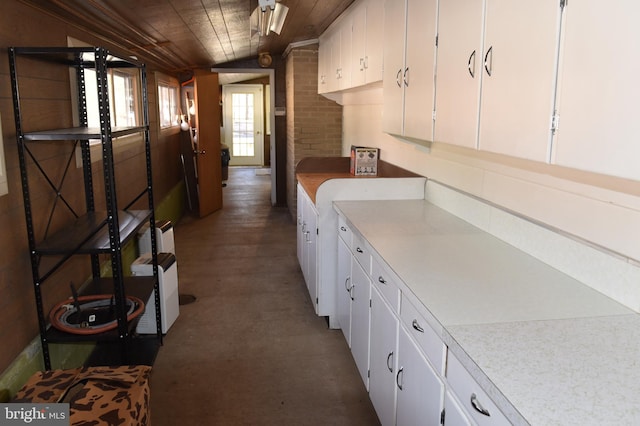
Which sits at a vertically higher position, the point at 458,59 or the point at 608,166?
the point at 458,59

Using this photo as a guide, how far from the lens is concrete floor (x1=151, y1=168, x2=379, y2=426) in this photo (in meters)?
2.59

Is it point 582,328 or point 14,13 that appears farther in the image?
point 14,13

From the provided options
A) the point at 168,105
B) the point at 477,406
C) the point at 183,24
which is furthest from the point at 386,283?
the point at 168,105

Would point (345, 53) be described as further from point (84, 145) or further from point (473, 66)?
point (473, 66)

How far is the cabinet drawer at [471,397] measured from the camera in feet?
3.87

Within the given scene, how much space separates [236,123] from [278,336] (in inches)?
383

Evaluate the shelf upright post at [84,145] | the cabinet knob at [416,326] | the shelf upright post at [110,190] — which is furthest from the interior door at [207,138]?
the cabinet knob at [416,326]

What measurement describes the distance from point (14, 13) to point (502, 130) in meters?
2.15

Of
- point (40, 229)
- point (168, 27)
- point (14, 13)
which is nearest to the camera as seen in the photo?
point (14, 13)

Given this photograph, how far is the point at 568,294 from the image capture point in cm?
171

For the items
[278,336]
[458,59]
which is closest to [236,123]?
[278,336]

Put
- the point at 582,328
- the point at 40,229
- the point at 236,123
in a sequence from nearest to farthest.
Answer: the point at 582,328, the point at 40,229, the point at 236,123

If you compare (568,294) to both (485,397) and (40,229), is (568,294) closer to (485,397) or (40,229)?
(485,397)

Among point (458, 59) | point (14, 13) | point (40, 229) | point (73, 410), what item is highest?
point (14, 13)
